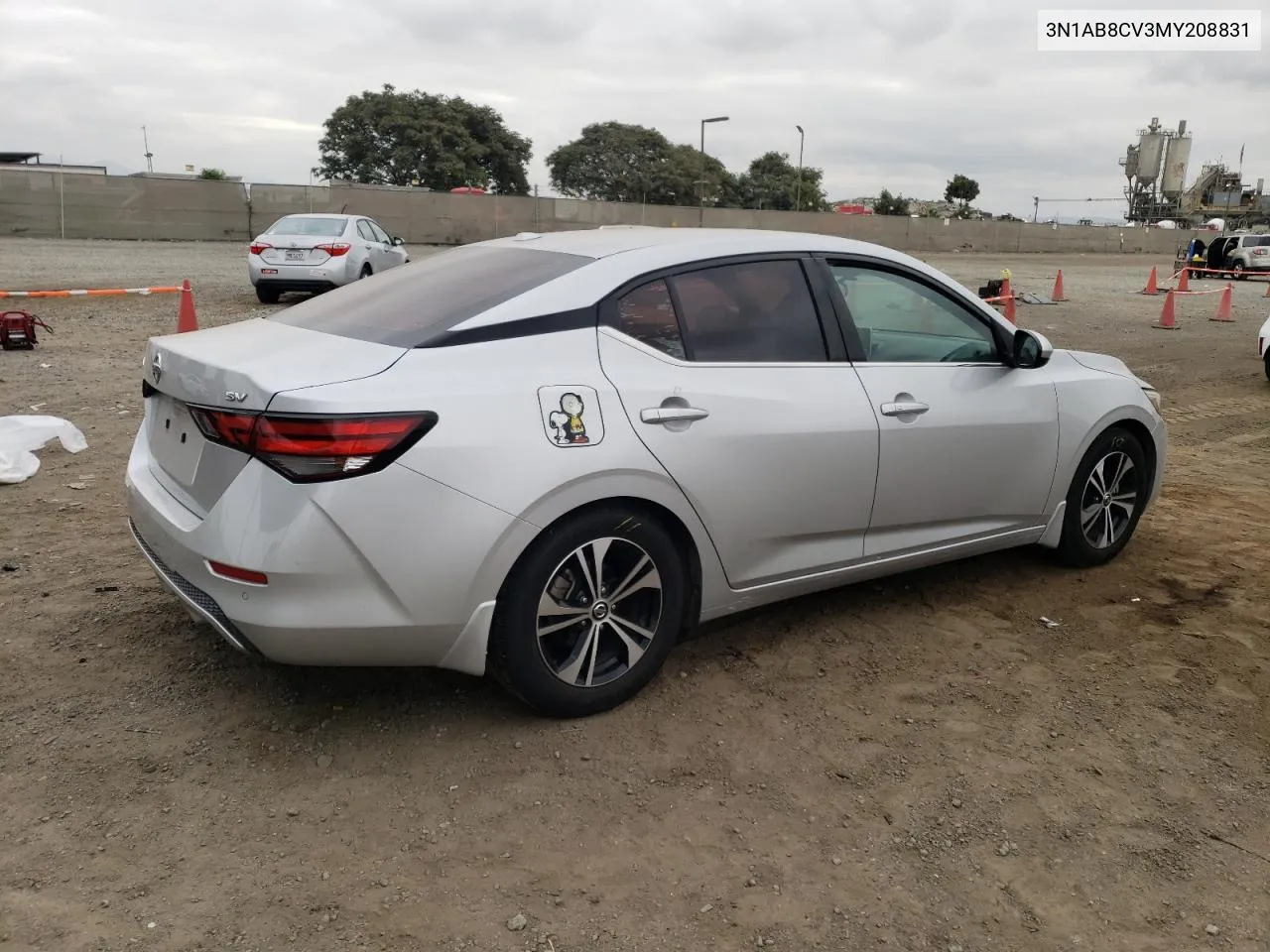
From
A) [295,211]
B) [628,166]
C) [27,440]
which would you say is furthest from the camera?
[628,166]

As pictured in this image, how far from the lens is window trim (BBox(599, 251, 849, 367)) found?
3404mm

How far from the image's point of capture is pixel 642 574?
3381 mm

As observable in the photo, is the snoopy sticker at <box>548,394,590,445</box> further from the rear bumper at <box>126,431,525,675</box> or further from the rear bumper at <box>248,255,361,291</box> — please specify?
the rear bumper at <box>248,255,361,291</box>

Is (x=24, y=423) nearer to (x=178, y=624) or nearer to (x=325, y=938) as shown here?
(x=178, y=624)

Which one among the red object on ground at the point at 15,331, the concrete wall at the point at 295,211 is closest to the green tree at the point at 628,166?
the concrete wall at the point at 295,211

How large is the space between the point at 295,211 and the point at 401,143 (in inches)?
1384

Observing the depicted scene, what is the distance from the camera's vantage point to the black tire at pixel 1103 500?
15.6 ft

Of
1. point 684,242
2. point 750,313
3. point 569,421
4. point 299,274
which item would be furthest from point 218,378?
point 299,274

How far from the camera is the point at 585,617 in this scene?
10.8ft

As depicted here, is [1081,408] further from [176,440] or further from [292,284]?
[292,284]

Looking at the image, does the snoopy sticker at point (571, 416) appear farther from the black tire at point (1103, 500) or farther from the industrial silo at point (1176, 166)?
the industrial silo at point (1176, 166)

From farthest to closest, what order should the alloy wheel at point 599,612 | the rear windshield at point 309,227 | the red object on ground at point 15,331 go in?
1. the rear windshield at point 309,227
2. the red object on ground at point 15,331
3. the alloy wheel at point 599,612

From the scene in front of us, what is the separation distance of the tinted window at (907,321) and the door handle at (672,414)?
93cm

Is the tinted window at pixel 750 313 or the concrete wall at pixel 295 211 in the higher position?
the concrete wall at pixel 295 211
